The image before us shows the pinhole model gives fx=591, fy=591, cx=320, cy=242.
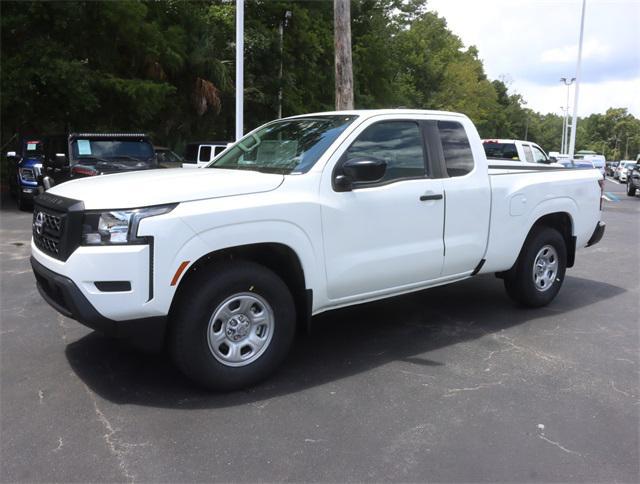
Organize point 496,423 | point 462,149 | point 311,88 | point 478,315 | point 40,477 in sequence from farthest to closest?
point 311,88 → point 478,315 → point 462,149 → point 496,423 → point 40,477

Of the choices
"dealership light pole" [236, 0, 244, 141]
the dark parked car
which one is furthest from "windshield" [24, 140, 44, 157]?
"dealership light pole" [236, 0, 244, 141]

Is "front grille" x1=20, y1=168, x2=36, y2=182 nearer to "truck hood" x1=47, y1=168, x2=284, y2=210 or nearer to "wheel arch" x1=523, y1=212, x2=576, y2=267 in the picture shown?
"truck hood" x1=47, y1=168, x2=284, y2=210

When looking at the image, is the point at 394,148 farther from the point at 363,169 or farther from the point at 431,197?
the point at 363,169

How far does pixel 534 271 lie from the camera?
231 inches

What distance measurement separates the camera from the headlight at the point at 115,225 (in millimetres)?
3469

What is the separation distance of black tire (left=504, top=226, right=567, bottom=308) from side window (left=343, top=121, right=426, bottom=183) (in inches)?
65.0

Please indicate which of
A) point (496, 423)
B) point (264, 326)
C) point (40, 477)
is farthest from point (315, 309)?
point (40, 477)

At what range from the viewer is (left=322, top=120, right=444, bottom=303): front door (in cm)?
425

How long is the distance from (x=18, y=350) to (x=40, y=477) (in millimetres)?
2024

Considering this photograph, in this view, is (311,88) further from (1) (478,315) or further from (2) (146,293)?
(2) (146,293)

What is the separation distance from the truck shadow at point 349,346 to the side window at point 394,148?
4.63ft

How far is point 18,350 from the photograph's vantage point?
469 centimetres

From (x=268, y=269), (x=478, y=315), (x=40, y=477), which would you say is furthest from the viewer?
(x=478, y=315)

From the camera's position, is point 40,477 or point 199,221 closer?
point 40,477
